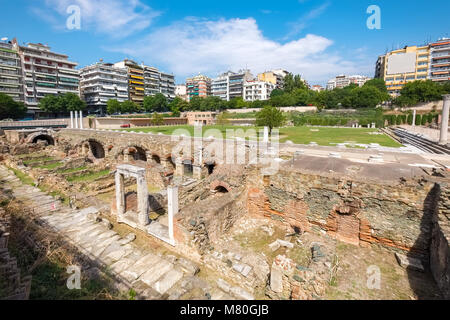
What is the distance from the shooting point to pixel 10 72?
5531cm

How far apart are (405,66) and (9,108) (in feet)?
357

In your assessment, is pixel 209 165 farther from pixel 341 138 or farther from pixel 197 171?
pixel 341 138

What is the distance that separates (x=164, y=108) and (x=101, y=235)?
75.8 m

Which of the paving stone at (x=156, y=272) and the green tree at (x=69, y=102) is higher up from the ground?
the green tree at (x=69, y=102)

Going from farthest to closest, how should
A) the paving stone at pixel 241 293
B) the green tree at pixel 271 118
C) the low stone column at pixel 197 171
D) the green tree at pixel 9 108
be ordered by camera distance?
the green tree at pixel 9 108 < the green tree at pixel 271 118 < the low stone column at pixel 197 171 < the paving stone at pixel 241 293

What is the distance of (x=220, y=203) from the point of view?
972 centimetres

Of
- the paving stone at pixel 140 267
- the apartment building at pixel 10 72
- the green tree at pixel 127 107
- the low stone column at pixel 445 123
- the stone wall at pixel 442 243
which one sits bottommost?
the paving stone at pixel 140 267

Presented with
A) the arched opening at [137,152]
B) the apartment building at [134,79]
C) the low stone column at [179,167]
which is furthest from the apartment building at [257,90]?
the low stone column at [179,167]

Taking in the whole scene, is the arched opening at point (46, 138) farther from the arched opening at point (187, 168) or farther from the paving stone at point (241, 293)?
the paving stone at point (241, 293)

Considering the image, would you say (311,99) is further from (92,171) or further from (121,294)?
(121,294)

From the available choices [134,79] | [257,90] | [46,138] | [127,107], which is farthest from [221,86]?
[46,138]

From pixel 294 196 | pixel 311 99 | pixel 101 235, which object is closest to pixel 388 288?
pixel 294 196

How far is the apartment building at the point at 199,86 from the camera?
351ft

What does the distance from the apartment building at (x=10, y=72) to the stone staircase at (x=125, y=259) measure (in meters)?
62.6
